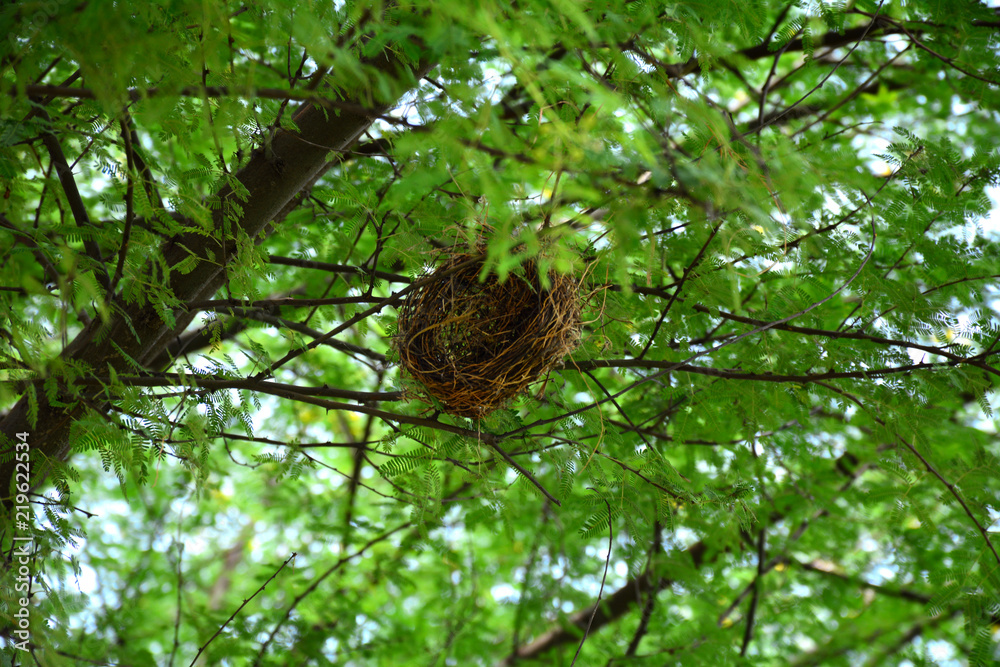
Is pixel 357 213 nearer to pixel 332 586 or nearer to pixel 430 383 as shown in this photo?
pixel 430 383

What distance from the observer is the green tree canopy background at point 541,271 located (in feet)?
5.01

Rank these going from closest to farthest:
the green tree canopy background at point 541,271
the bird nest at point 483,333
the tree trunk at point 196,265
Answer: the green tree canopy background at point 541,271
the bird nest at point 483,333
the tree trunk at point 196,265

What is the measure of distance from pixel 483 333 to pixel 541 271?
0.57 m

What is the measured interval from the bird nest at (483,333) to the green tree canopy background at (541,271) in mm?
119

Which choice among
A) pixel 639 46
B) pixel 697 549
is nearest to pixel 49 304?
pixel 639 46

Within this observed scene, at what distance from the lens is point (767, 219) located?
142 centimetres

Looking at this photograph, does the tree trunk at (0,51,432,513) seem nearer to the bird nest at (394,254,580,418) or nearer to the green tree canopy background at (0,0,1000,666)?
the green tree canopy background at (0,0,1000,666)

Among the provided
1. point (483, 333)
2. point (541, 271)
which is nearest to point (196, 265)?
point (483, 333)

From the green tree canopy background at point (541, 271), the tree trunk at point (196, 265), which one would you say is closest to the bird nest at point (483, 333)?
the green tree canopy background at point (541, 271)

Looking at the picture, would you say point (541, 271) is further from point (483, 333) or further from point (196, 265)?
point (196, 265)

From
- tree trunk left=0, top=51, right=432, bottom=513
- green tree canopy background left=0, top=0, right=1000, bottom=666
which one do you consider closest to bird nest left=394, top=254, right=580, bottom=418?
green tree canopy background left=0, top=0, right=1000, bottom=666

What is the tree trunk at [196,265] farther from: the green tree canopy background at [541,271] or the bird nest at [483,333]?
the bird nest at [483,333]

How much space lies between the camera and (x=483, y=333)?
218cm

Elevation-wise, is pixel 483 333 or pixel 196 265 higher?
pixel 483 333
